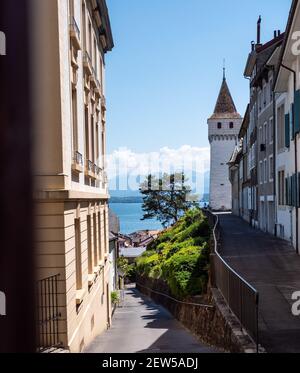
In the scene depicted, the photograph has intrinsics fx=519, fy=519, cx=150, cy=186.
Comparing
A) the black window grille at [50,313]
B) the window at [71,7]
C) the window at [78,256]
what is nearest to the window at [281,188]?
the window at [78,256]

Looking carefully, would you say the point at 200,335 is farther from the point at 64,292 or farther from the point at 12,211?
the point at 12,211

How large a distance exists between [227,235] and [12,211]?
22.9 meters

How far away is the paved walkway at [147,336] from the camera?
9.92 m

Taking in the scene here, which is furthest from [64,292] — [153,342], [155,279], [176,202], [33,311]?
[176,202]

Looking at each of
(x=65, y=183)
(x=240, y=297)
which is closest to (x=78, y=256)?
(x=65, y=183)

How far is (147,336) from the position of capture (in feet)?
41.7

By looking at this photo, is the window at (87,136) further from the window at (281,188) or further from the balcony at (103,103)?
the window at (281,188)

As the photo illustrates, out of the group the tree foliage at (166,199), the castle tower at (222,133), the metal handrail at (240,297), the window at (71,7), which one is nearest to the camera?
the metal handrail at (240,297)

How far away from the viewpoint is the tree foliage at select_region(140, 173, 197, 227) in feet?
193

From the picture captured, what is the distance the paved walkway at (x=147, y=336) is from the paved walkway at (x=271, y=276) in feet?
4.27

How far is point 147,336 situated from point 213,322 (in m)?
2.75

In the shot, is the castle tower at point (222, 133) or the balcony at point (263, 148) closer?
the balcony at point (263, 148)

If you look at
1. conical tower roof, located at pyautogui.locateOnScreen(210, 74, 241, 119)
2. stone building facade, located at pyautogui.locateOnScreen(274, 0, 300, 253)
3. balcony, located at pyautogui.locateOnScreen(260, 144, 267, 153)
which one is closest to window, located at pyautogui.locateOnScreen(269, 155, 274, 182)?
balcony, located at pyautogui.locateOnScreen(260, 144, 267, 153)

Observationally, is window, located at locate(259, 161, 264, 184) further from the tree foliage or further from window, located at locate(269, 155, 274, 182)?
the tree foliage
